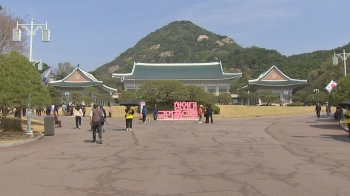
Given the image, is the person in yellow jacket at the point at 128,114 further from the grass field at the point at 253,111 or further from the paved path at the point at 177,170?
the grass field at the point at 253,111

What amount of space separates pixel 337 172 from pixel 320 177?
811 millimetres

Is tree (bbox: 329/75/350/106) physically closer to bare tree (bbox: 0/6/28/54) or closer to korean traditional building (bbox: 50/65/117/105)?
bare tree (bbox: 0/6/28/54)

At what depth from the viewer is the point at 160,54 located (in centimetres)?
13838

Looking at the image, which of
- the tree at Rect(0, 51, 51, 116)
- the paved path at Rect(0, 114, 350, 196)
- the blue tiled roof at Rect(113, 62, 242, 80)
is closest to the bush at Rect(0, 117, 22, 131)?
the tree at Rect(0, 51, 51, 116)

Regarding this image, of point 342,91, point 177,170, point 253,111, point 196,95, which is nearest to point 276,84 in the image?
point 253,111

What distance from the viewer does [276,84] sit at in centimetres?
6425

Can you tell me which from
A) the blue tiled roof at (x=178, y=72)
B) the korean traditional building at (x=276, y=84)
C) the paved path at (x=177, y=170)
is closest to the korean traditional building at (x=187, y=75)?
the blue tiled roof at (x=178, y=72)

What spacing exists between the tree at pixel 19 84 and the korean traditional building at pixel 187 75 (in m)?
45.7

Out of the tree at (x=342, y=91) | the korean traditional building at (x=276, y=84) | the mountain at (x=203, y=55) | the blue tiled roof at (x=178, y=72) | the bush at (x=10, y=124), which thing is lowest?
the bush at (x=10, y=124)

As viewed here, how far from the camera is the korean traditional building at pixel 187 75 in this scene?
6444cm

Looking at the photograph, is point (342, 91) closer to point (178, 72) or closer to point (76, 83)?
point (178, 72)

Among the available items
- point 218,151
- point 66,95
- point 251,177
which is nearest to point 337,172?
point 251,177

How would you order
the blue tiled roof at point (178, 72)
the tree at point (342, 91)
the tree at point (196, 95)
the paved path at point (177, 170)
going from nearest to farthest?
the paved path at point (177, 170)
the tree at point (342, 91)
the tree at point (196, 95)
the blue tiled roof at point (178, 72)

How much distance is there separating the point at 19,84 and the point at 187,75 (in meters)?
51.9
